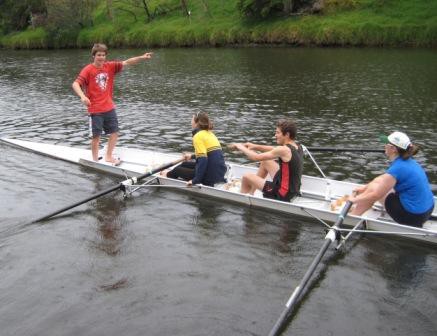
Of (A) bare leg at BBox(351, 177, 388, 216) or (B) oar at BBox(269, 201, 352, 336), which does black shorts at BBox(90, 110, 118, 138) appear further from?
(B) oar at BBox(269, 201, 352, 336)

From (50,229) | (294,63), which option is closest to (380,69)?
(294,63)

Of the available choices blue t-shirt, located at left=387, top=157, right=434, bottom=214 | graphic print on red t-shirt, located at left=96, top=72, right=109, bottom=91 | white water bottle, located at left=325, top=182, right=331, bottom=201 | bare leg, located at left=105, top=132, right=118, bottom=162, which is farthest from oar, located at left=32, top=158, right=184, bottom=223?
blue t-shirt, located at left=387, top=157, right=434, bottom=214

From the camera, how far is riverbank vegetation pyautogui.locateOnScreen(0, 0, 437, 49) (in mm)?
43188

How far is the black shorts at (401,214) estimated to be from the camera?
365 inches

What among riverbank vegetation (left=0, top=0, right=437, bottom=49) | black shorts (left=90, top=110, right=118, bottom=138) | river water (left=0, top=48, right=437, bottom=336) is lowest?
river water (left=0, top=48, right=437, bottom=336)

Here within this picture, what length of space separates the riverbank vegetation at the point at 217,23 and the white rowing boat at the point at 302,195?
32.8m

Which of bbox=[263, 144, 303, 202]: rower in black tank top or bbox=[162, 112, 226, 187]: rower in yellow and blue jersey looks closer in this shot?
bbox=[263, 144, 303, 202]: rower in black tank top

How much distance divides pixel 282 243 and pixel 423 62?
89.3 ft

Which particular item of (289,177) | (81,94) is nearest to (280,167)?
(289,177)

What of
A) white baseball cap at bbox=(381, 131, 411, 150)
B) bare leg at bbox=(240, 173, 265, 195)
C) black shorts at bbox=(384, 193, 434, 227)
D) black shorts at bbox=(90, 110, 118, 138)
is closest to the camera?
white baseball cap at bbox=(381, 131, 411, 150)

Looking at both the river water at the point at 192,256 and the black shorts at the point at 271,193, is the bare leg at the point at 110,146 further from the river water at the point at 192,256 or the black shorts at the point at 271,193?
the black shorts at the point at 271,193

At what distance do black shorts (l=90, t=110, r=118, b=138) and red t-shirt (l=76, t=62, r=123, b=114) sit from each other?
5.7 inches

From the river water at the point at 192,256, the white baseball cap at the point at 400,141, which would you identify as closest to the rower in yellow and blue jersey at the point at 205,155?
the river water at the point at 192,256

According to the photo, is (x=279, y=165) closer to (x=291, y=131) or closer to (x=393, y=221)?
(x=291, y=131)
